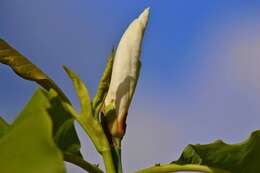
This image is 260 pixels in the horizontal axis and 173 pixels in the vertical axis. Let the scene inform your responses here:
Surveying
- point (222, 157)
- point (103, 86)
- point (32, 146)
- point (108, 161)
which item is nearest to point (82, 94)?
point (103, 86)

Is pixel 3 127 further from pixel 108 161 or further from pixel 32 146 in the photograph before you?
pixel 32 146

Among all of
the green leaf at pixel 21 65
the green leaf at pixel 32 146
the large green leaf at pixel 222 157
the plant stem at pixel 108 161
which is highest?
the green leaf at pixel 21 65

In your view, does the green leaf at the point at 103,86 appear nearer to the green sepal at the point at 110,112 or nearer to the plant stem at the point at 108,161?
the green sepal at the point at 110,112

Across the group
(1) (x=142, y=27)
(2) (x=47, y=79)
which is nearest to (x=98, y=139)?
(2) (x=47, y=79)

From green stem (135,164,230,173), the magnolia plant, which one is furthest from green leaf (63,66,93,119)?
green stem (135,164,230,173)

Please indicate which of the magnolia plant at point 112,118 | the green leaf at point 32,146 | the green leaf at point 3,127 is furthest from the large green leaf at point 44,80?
the green leaf at point 32,146

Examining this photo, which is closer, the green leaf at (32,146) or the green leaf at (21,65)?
the green leaf at (32,146)
